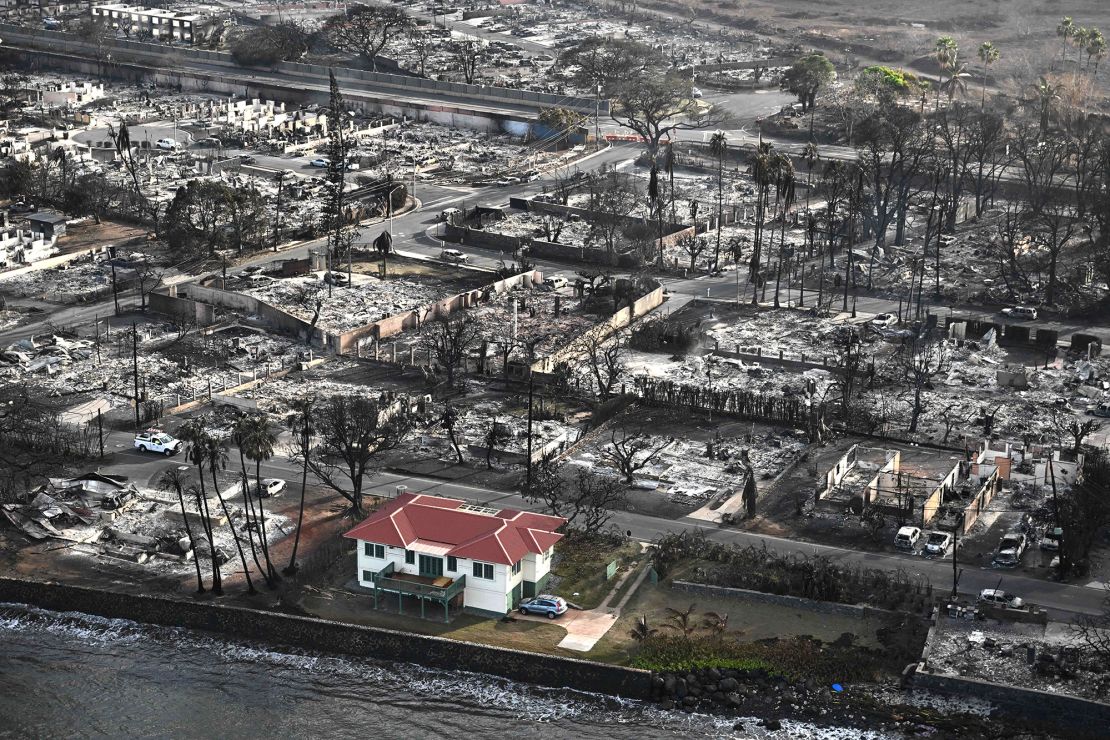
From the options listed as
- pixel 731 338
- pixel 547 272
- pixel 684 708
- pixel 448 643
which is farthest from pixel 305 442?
pixel 547 272

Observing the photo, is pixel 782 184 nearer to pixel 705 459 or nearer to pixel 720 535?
pixel 705 459

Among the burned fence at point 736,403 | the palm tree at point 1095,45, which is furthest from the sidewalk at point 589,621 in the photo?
the palm tree at point 1095,45

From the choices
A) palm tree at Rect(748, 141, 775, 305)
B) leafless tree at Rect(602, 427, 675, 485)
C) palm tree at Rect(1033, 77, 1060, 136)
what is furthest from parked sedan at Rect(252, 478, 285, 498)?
palm tree at Rect(1033, 77, 1060, 136)

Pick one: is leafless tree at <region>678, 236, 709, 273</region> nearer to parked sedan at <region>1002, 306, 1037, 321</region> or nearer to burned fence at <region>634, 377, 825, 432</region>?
parked sedan at <region>1002, 306, 1037, 321</region>

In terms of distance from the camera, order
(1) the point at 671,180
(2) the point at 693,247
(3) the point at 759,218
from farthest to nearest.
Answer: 1. (1) the point at 671,180
2. (2) the point at 693,247
3. (3) the point at 759,218

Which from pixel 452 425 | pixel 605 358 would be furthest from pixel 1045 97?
pixel 452 425

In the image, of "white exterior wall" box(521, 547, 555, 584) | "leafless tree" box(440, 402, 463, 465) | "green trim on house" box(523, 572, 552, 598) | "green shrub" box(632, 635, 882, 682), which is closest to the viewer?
"green shrub" box(632, 635, 882, 682)
